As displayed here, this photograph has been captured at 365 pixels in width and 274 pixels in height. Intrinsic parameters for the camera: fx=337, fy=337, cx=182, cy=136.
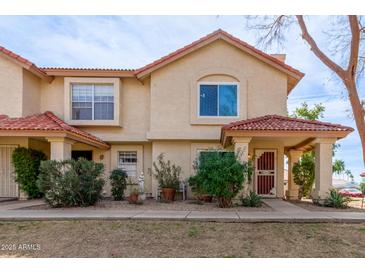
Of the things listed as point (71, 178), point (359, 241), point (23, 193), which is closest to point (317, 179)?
point (359, 241)

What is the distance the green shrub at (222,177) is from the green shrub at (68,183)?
4116 millimetres

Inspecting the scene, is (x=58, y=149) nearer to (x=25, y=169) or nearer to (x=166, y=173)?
(x=25, y=169)

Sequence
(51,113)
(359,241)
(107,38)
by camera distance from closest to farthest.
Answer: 1. (359,241)
2. (107,38)
3. (51,113)

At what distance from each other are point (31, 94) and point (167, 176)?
804 cm

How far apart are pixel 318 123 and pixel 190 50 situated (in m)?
6.99

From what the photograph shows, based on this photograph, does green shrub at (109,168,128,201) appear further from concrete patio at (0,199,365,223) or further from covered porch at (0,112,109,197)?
concrete patio at (0,199,365,223)

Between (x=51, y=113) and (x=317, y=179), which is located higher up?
(x=51, y=113)

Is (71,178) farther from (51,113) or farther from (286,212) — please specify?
(286,212)

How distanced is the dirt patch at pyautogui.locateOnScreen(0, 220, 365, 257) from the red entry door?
7.64 m

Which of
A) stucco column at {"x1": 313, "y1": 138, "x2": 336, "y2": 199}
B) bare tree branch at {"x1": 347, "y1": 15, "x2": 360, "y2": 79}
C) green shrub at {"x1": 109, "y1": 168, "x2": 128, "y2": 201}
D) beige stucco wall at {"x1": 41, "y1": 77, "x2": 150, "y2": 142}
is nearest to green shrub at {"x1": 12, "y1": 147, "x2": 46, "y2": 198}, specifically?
beige stucco wall at {"x1": 41, "y1": 77, "x2": 150, "y2": 142}

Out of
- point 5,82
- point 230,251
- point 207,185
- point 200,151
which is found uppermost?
point 5,82

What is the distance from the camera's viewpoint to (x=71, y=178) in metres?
12.4

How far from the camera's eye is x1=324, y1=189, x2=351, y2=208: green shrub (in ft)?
43.3

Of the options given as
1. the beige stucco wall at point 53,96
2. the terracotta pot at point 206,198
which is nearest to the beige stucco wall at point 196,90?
the terracotta pot at point 206,198
